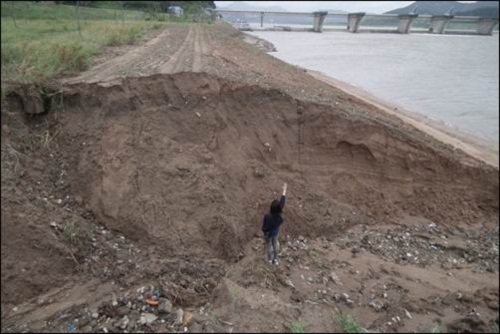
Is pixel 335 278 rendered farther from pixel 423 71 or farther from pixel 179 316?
pixel 423 71

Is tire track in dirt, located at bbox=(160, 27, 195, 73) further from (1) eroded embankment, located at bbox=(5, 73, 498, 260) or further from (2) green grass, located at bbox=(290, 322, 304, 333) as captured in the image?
(2) green grass, located at bbox=(290, 322, 304, 333)

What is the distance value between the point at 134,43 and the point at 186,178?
881cm

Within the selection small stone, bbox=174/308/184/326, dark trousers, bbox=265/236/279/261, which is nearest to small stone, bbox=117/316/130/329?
small stone, bbox=174/308/184/326

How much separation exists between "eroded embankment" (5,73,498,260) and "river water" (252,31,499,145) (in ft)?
5.60

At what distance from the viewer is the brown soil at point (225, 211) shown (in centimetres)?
522

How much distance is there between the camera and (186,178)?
7.15 meters

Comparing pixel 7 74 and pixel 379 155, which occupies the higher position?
pixel 7 74

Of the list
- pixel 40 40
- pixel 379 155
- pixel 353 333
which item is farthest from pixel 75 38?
pixel 353 333

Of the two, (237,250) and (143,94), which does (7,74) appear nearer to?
(143,94)

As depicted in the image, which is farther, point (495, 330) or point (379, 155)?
point (379, 155)

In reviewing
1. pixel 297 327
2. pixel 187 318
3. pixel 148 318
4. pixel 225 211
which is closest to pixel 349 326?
pixel 297 327

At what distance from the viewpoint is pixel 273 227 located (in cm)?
644

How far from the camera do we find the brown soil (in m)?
5.22

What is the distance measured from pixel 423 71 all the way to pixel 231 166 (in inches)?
667
